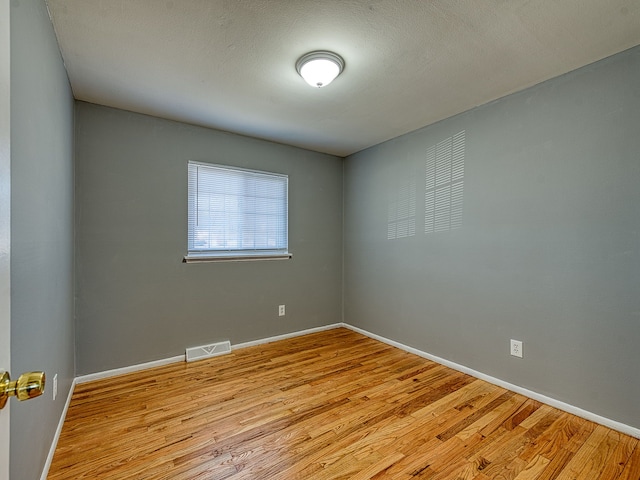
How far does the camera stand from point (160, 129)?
2.94m

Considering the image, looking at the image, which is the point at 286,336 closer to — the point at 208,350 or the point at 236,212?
the point at 208,350

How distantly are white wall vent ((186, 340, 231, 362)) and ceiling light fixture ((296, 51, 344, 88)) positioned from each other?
262 centimetres

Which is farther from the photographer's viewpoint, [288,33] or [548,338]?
[548,338]

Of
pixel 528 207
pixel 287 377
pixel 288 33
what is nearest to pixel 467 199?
pixel 528 207

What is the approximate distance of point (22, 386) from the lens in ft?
1.90

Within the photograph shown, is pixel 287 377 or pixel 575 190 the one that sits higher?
pixel 575 190

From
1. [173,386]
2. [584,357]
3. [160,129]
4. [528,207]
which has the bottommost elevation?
[173,386]

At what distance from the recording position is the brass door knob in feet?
1.85

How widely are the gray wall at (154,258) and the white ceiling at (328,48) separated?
13.1 inches

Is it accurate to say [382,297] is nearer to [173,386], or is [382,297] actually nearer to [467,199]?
[467,199]

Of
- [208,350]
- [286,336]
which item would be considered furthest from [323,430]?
[286,336]

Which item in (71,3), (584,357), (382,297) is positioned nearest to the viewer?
(71,3)

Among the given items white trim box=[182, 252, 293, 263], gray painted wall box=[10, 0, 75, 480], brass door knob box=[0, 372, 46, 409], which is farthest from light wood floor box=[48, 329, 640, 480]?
brass door knob box=[0, 372, 46, 409]

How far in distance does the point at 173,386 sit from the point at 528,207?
3135 mm
